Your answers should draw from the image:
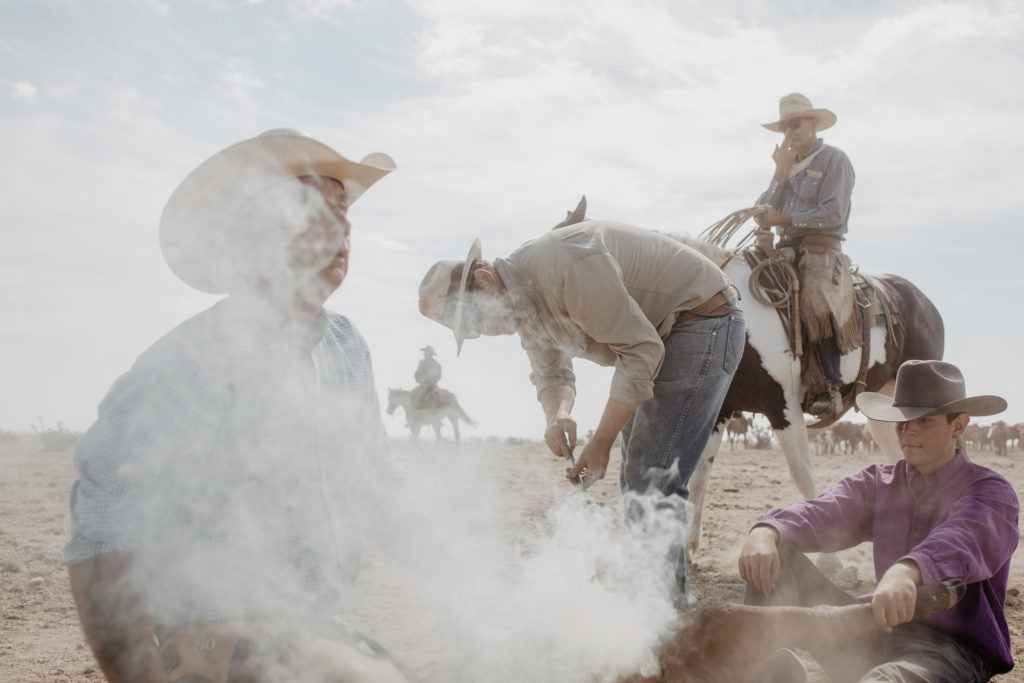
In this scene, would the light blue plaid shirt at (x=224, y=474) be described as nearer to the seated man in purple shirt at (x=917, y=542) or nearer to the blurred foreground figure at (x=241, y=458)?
the blurred foreground figure at (x=241, y=458)

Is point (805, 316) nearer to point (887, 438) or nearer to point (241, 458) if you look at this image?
point (887, 438)

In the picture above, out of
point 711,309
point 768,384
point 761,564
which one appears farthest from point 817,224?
point 761,564

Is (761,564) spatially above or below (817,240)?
below

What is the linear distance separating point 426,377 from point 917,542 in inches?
704

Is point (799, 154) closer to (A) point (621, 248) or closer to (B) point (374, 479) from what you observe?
(A) point (621, 248)

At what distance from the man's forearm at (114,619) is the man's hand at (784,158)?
5824 millimetres

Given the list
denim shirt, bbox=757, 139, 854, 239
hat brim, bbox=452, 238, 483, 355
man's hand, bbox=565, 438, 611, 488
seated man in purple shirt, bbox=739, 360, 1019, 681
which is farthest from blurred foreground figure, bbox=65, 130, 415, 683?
denim shirt, bbox=757, 139, 854, 239

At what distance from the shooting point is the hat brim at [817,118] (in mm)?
6035

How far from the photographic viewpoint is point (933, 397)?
2.77 meters

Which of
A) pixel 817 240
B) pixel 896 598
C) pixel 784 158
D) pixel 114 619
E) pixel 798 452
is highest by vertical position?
pixel 784 158

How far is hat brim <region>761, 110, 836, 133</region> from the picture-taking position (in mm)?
6035

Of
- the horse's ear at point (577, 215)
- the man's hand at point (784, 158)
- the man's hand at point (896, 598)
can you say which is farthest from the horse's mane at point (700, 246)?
the man's hand at point (896, 598)

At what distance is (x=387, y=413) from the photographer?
22406 mm

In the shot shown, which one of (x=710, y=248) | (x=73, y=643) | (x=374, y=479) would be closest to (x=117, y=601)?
(x=374, y=479)
